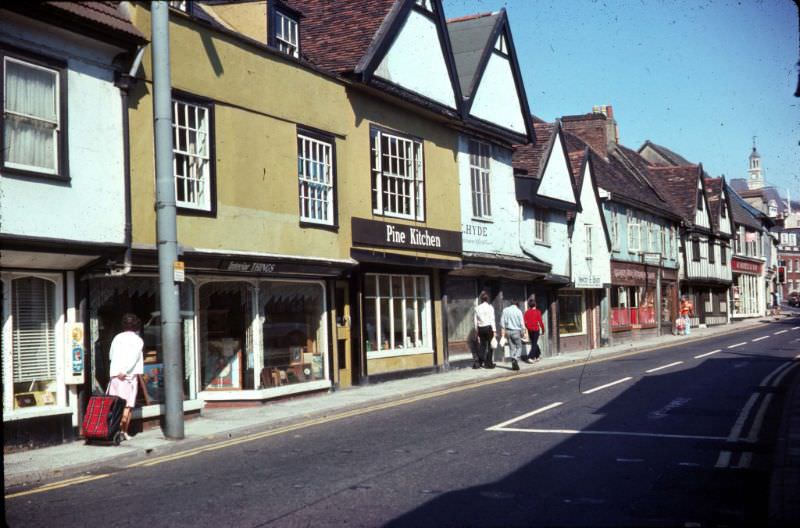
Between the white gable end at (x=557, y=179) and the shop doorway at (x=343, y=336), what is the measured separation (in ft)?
34.7

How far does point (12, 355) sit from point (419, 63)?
504 inches

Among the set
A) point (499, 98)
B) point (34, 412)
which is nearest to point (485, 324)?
point (499, 98)

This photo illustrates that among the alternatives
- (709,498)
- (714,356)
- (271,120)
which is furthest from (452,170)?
(709,498)

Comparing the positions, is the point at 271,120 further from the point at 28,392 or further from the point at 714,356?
the point at 714,356

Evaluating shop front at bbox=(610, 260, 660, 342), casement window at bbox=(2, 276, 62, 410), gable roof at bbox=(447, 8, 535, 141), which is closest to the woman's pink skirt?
casement window at bbox=(2, 276, 62, 410)

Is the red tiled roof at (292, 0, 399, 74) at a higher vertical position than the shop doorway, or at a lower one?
higher

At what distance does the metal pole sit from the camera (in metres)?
11.9

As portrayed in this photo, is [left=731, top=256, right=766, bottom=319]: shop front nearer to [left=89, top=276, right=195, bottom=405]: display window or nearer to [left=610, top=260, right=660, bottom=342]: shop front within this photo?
[left=610, top=260, right=660, bottom=342]: shop front

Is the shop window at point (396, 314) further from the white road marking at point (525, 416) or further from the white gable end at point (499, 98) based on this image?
the white road marking at point (525, 416)

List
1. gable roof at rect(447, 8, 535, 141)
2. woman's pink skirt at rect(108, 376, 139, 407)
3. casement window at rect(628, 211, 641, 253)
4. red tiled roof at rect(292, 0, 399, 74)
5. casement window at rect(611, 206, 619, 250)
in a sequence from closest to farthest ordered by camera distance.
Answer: woman's pink skirt at rect(108, 376, 139, 407) → red tiled roof at rect(292, 0, 399, 74) → gable roof at rect(447, 8, 535, 141) → casement window at rect(611, 206, 619, 250) → casement window at rect(628, 211, 641, 253)

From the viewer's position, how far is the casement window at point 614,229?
1463 inches

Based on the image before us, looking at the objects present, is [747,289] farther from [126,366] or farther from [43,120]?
[43,120]

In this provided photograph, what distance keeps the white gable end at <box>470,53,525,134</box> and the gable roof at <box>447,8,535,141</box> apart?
114 mm

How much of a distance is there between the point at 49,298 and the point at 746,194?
75.2 meters
